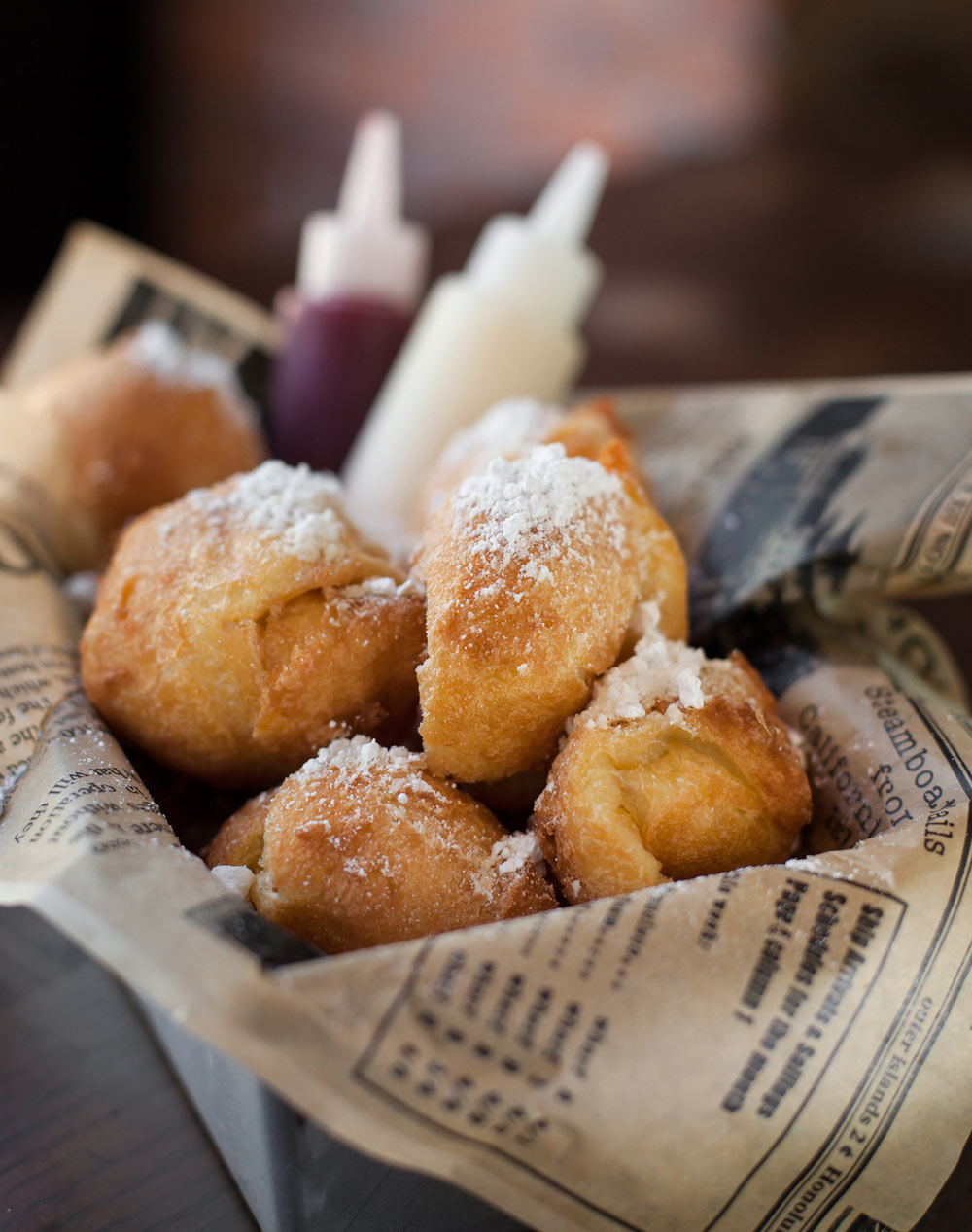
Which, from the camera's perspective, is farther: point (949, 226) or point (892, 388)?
point (949, 226)

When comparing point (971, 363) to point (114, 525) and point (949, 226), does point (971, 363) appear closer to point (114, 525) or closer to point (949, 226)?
point (949, 226)

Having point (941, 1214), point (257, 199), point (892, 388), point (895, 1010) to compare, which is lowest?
point (941, 1214)

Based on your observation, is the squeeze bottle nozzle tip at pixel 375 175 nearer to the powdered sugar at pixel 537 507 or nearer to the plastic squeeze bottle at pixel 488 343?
the plastic squeeze bottle at pixel 488 343

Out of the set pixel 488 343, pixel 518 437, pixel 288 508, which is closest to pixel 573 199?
pixel 488 343

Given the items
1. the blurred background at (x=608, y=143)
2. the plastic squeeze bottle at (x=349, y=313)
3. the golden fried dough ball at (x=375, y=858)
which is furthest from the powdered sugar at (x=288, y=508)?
the blurred background at (x=608, y=143)

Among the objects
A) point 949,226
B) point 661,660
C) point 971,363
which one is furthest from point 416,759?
A: point 949,226

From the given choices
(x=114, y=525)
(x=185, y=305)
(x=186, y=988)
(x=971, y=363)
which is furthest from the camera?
(x=971, y=363)
